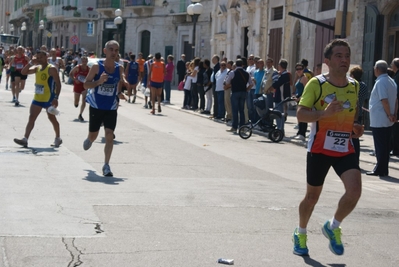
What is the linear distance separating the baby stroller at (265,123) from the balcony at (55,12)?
178 ft

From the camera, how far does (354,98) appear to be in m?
7.20

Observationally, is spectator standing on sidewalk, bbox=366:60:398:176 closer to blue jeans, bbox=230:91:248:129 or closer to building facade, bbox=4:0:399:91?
building facade, bbox=4:0:399:91

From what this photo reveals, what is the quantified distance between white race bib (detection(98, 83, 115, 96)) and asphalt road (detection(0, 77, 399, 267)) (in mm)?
1077

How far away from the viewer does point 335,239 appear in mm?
7094

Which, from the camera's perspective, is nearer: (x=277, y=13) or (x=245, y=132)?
(x=245, y=132)

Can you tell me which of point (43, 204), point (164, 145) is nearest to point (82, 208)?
point (43, 204)

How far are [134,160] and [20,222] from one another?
5.79 meters

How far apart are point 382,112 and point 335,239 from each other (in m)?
7.15

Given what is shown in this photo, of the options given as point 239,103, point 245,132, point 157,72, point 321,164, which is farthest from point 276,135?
point 321,164

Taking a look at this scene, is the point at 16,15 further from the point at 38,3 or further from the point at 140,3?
the point at 140,3

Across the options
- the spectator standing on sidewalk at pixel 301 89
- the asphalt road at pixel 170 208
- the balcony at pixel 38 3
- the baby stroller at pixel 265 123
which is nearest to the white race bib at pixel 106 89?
the asphalt road at pixel 170 208

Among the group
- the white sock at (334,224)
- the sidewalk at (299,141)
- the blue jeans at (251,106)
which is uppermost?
the blue jeans at (251,106)

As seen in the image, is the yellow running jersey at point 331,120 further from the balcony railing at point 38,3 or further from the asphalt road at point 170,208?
the balcony railing at point 38,3

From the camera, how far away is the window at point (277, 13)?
111ft
